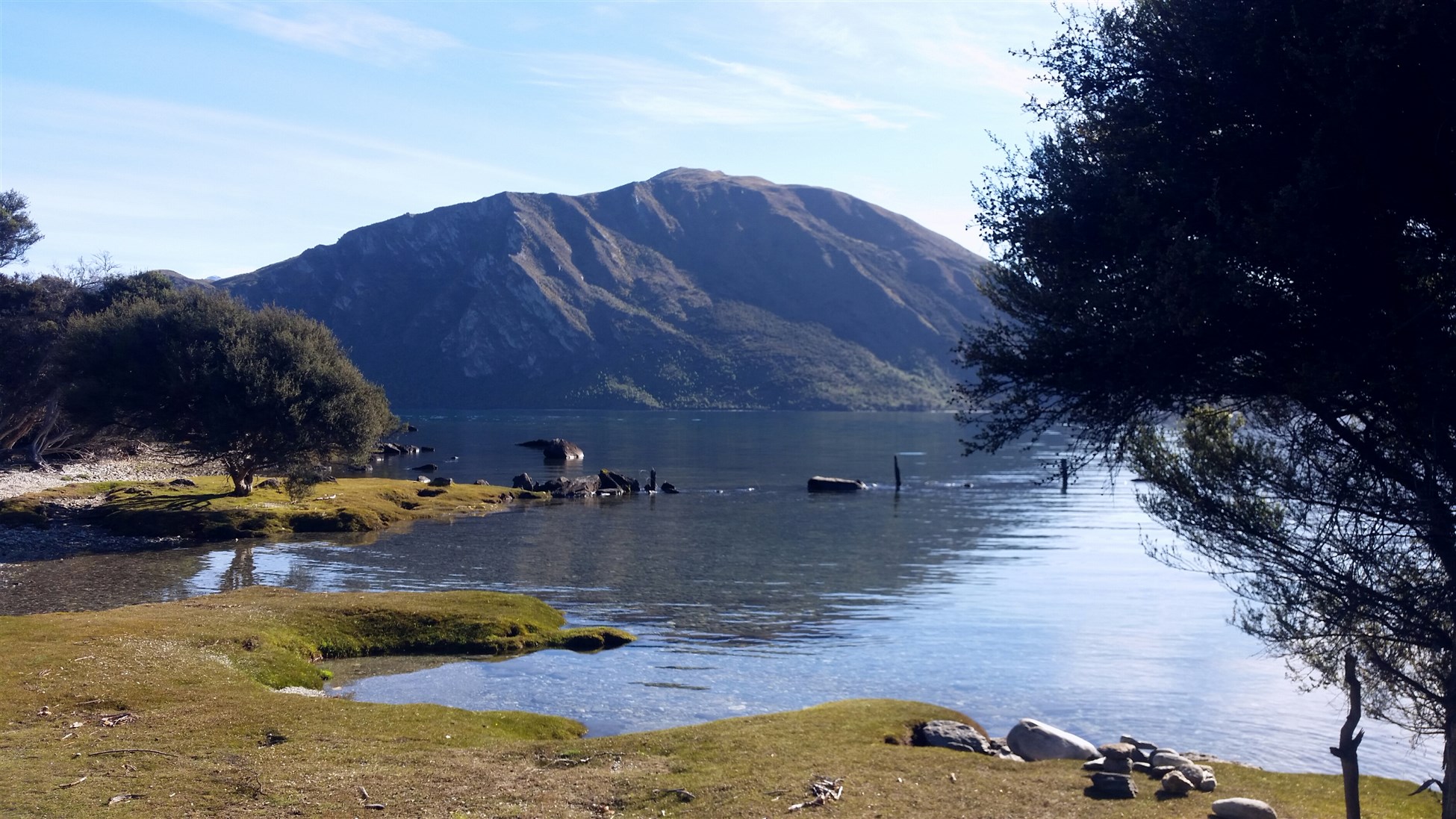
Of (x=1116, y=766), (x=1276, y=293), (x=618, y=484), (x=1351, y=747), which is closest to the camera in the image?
(x=1276, y=293)

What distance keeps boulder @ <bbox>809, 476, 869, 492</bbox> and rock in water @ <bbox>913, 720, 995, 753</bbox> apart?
235ft

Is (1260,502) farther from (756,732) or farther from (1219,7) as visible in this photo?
(756,732)

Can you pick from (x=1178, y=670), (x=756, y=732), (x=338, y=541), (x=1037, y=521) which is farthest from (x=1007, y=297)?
(x=1037, y=521)

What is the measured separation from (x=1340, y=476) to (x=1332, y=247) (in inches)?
180

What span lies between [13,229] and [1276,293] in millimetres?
105552

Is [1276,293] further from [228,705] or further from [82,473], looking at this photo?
[82,473]

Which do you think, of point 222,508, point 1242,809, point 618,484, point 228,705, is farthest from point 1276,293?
point 618,484

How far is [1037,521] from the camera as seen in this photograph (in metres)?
77.9

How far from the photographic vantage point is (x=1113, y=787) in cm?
1870

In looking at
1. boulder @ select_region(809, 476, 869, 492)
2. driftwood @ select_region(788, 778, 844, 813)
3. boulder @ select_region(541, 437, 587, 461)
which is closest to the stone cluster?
driftwood @ select_region(788, 778, 844, 813)

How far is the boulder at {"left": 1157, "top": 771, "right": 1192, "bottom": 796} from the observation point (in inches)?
749

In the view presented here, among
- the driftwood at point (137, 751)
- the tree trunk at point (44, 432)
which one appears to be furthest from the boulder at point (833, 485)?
the driftwood at point (137, 751)

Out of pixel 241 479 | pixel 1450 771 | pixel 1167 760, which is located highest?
pixel 1450 771

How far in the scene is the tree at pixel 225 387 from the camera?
62531mm
